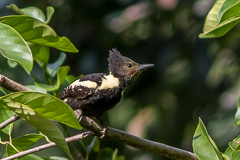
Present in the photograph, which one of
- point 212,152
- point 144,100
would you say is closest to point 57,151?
point 144,100

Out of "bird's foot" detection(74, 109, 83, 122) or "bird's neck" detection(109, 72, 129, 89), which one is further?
"bird's neck" detection(109, 72, 129, 89)

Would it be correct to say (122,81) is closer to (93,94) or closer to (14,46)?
(93,94)

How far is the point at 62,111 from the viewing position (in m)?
1.56

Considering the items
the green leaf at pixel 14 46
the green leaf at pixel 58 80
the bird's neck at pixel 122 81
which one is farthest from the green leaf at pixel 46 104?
the bird's neck at pixel 122 81

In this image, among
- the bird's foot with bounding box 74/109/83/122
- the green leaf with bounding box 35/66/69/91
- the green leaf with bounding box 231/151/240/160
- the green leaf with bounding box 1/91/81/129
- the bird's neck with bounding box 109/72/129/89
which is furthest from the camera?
the bird's neck with bounding box 109/72/129/89

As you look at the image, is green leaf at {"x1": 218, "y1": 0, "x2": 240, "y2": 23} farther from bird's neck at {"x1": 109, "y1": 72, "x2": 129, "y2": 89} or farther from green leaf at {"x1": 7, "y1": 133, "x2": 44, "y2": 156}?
bird's neck at {"x1": 109, "y1": 72, "x2": 129, "y2": 89}

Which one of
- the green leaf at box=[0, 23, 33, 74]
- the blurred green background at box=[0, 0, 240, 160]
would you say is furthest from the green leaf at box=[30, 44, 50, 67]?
the blurred green background at box=[0, 0, 240, 160]

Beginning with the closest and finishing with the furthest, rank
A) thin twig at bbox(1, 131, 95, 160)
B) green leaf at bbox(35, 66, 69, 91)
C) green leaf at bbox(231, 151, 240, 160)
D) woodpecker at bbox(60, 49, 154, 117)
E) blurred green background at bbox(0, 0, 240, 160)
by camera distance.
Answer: green leaf at bbox(231, 151, 240, 160) → thin twig at bbox(1, 131, 95, 160) → green leaf at bbox(35, 66, 69, 91) → woodpecker at bbox(60, 49, 154, 117) → blurred green background at bbox(0, 0, 240, 160)

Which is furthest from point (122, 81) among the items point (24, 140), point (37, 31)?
point (37, 31)

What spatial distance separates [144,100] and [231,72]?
0.90 meters

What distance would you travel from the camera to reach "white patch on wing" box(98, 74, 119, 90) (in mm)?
2576

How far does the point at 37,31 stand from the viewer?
1799mm

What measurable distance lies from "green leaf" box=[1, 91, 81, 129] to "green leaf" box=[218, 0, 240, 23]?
627 mm

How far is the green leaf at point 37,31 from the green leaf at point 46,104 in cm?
30
